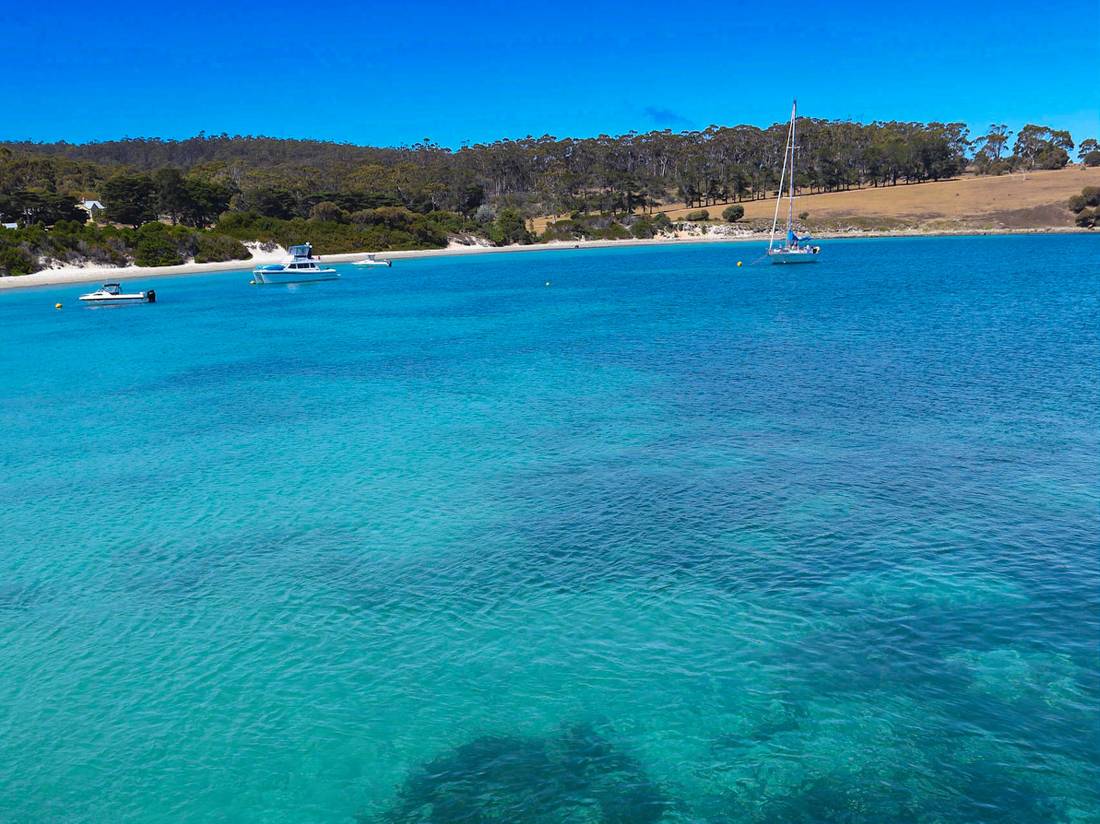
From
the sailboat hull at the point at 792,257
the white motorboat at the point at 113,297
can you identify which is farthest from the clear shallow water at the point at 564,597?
the sailboat hull at the point at 792,257

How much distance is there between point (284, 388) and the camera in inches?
→ 1774

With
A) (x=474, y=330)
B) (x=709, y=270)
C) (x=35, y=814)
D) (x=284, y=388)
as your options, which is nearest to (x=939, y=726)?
(x=35, y=814)

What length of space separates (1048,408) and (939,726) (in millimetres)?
24044

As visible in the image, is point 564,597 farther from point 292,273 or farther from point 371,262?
point 371,262

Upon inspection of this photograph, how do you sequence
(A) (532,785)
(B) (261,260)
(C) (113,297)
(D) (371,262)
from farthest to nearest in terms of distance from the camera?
(B) (261,260), (D) (371,262), (C) (113,297), (A) (532,785)

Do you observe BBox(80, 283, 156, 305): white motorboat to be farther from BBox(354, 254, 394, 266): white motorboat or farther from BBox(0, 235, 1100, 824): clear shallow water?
BBox(354, 254, 394, 266): white motorboat

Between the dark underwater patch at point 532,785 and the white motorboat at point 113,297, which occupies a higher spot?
the white motorboat at point 113,297

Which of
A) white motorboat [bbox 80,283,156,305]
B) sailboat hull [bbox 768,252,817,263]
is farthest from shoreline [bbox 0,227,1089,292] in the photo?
sailboat hull [bbox 768,252,817,263]

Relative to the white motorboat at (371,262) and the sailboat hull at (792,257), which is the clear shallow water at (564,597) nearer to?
the sailboat hull at (792,257)

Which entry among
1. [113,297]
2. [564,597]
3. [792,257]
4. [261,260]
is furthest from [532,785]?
[261,260]

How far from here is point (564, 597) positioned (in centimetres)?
1883

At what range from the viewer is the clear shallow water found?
12.9 metres

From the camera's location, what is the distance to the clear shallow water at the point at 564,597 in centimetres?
1292

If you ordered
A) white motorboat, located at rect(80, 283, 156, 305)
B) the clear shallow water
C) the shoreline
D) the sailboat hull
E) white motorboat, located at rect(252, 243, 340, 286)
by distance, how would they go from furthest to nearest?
1. the shoreline
2. white motorboat, located at rect(252, 243, 340, 286)
3. the sailboat hull
4. white motorboat, located at rect(80, 283, 156, 305)
5. the clear shallow water
